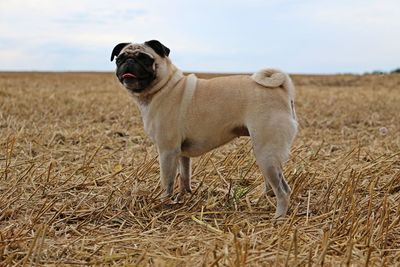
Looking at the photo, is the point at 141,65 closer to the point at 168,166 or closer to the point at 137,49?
the point at 137,49

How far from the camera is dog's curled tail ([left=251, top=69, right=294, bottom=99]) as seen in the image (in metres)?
3.90

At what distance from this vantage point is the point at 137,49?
13.6 ft

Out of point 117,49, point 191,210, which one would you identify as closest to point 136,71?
point 117,49

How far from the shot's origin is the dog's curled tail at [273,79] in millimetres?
3902

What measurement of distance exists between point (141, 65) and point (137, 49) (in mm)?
184

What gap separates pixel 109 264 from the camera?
2887 mm

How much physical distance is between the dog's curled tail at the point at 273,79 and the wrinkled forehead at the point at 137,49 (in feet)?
2.81

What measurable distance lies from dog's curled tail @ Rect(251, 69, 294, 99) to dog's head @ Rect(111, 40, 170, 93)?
77cm

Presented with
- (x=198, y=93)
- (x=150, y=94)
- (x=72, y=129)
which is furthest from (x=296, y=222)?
(x=72, y=129)

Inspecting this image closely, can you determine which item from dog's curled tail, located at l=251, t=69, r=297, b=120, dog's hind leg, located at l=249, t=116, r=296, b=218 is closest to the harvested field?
dog's hind leg, located at l=249, t=116, r=296, b=218

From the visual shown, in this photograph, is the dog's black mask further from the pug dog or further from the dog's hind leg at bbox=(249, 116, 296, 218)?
the dog's hind leg at bbox=(249, 116, 296, 218)

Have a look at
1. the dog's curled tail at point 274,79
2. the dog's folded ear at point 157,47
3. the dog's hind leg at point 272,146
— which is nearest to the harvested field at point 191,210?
the dog's hind leg at point 272,146

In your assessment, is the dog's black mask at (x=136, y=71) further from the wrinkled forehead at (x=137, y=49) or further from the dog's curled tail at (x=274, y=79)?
the dog's curled tail at (x=274, y=79)

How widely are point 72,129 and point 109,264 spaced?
5.75m
